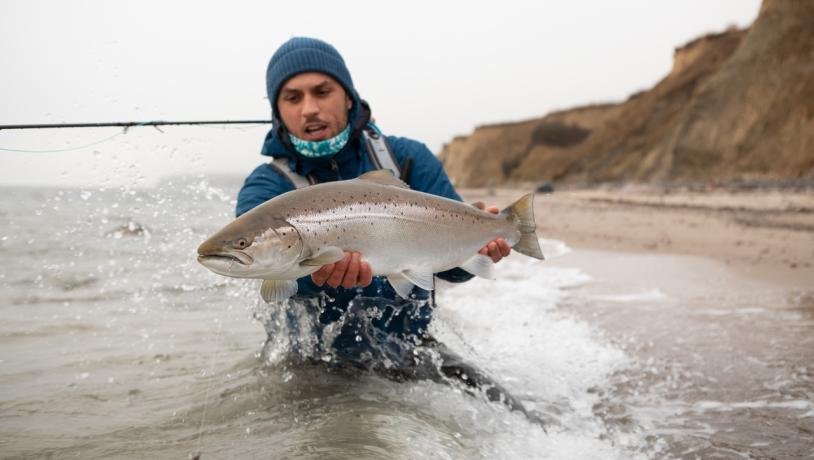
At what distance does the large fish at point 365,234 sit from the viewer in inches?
103

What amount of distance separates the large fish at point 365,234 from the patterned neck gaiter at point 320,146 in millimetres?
756

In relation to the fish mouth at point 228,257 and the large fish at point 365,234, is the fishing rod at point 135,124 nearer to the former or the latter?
the large fish at point 365,234

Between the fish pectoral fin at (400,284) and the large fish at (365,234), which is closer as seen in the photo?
the large fish at (365,234)

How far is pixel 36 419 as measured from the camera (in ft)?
12.2

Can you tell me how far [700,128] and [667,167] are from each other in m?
2.53

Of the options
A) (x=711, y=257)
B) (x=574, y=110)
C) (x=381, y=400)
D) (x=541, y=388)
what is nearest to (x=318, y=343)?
(x=381, y=400)

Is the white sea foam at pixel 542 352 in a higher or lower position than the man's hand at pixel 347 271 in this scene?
lower

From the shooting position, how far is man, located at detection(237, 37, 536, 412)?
385 centimetres

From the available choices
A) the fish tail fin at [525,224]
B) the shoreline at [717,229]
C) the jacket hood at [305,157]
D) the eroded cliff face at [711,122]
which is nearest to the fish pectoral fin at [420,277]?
the fish tail fin at [525,224]

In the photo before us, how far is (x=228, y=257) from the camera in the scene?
2.57 metres

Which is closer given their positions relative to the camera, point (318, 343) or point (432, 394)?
point (432, 394)

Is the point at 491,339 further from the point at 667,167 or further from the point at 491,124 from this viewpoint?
the point at 491,124

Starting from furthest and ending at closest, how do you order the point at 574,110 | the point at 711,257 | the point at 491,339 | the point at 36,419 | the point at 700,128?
the point at 574,110 → the point at 700,128 → the point at 711,257 → the point at 491,339 → the point at 36,419

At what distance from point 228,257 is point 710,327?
194 inches
